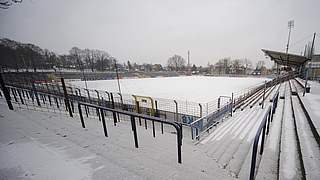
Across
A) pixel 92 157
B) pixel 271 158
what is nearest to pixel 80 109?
pixel 92 157

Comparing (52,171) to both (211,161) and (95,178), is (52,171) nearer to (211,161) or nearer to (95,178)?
(95,178)

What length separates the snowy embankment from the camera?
2182 mm

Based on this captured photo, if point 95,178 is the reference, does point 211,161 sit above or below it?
below

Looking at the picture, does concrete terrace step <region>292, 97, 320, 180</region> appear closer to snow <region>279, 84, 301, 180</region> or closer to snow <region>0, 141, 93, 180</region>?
snow <region>279, 84, 301, 180</region>

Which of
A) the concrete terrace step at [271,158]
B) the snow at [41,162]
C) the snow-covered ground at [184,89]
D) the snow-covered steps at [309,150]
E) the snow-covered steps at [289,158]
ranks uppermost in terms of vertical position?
the snow at [41,162]

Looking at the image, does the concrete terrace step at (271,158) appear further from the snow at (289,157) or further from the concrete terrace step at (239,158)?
the concrete terrace step at (239,158)

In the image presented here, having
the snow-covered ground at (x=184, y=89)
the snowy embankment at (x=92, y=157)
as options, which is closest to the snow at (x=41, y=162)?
the snowy embankment at (x=92, y=157)

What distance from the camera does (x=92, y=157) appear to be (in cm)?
259

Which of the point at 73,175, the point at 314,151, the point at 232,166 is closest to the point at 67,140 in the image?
the point at 73,175

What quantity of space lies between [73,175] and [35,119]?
3804 millimetres

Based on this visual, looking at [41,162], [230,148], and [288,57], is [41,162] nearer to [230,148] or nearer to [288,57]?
[230,148]

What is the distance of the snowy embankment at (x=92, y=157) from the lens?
2.18m

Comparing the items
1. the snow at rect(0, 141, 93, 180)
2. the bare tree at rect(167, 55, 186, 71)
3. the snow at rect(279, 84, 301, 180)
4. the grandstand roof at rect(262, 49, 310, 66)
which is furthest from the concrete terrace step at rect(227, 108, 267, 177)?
the bare tree at rect(167, 55, 186, 71)

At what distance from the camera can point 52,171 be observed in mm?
2240
